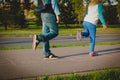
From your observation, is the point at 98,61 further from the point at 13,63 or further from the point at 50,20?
the point at 13,63

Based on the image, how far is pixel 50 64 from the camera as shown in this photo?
6.02 metres

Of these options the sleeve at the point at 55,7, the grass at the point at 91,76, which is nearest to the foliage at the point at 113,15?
the sleeve at the point at 55,7

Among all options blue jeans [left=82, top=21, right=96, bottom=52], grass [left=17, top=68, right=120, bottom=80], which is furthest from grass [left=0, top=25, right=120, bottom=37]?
grass [left=17, top=68, right=120, bottom=80]

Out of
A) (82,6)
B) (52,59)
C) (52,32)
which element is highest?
(82,6)

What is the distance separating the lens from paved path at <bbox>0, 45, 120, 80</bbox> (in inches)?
205

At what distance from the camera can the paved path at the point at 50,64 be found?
521 centimetres

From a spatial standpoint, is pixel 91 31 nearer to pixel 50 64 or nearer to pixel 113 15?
pixel 50 64

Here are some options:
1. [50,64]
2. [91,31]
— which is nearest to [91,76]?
[50,64]

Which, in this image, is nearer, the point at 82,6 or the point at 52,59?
the point at 52,59

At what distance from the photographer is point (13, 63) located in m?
6.08

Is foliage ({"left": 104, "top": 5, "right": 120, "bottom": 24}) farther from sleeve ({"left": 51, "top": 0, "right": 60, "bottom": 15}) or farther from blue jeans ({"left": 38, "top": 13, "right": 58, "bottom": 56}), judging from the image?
sleeve ({"left": 51, "top": 0, "right": 60, "bottom": 15})

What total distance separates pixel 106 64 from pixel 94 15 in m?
1.51

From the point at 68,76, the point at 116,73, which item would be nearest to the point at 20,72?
the point at 68,76

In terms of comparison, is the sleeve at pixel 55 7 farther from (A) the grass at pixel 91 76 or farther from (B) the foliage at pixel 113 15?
(B) the foliage at pixel 113 15
